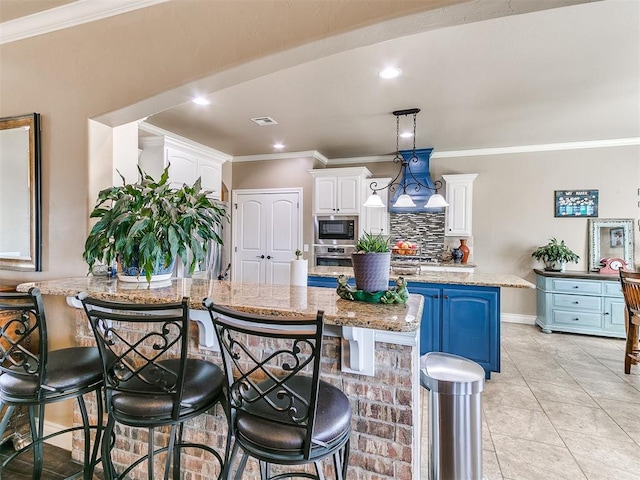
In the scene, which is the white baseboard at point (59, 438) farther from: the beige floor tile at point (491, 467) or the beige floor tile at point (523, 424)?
the beige floor tile at point (523, 424)

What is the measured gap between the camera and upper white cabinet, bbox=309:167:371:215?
5.04 meters

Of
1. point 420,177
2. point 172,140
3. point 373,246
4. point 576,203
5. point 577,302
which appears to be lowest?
point 577,302

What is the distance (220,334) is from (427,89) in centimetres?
295

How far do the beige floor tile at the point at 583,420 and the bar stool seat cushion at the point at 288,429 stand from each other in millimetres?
2131

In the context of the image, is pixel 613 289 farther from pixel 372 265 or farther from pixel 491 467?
pixel 372 265

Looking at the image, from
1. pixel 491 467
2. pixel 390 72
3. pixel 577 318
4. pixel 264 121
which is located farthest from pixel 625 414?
pixel 264 121

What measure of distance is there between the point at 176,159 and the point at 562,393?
4.92m

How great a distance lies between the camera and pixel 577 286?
432cm

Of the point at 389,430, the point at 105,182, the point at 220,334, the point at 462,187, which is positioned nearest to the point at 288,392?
the point at 220,334

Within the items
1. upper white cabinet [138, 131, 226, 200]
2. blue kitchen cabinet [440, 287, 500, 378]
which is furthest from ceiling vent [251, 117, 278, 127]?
blue kitchen cabinet [440, 287, 500, 378]

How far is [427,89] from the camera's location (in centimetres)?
304

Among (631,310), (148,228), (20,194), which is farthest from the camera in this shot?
(631,310)

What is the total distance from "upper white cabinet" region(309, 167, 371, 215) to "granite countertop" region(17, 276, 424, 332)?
331cm

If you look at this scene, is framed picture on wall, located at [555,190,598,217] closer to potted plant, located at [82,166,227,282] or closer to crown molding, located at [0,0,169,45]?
potted plant, located at [82,166,227,282]
